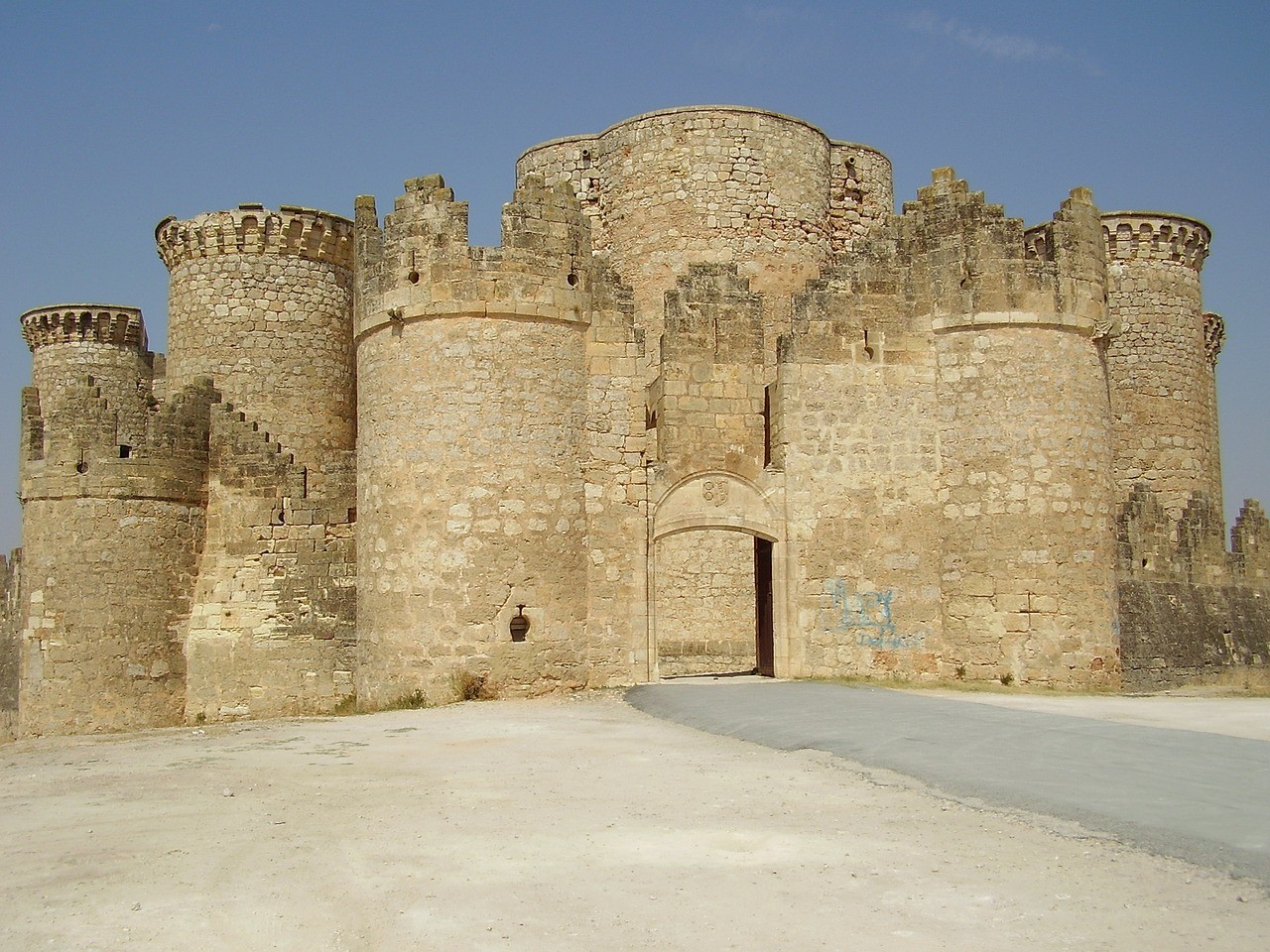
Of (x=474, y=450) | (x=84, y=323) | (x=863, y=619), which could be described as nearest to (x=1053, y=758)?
(x=863, y=619)

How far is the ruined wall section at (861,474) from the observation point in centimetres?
1675

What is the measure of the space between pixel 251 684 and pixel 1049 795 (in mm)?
12984

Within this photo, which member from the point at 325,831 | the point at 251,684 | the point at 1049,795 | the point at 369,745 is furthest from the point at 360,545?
the point at 1049,795

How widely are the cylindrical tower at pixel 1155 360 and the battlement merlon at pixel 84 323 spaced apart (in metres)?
20.6

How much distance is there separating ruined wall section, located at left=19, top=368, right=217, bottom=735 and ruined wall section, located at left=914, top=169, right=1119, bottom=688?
10.5 meters

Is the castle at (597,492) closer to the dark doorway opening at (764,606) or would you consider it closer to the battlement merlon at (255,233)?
the dark doorway opening at (764,606)

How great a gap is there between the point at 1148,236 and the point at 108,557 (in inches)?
797

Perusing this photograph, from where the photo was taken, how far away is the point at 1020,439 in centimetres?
1673

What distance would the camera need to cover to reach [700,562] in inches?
839

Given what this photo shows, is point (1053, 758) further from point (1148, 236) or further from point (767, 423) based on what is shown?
point (1148, 236)

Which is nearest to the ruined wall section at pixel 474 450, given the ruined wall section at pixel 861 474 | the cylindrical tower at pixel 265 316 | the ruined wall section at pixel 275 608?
the ruined wall section at pixel 275 608

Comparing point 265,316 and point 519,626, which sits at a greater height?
point 265,316

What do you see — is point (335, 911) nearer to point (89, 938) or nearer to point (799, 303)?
point (89, 938)

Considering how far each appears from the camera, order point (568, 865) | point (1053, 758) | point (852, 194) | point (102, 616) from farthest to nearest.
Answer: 1. point (852, 194)
2. point (102, 616)
3. point (1053, 758)
4. point (568, 865)
